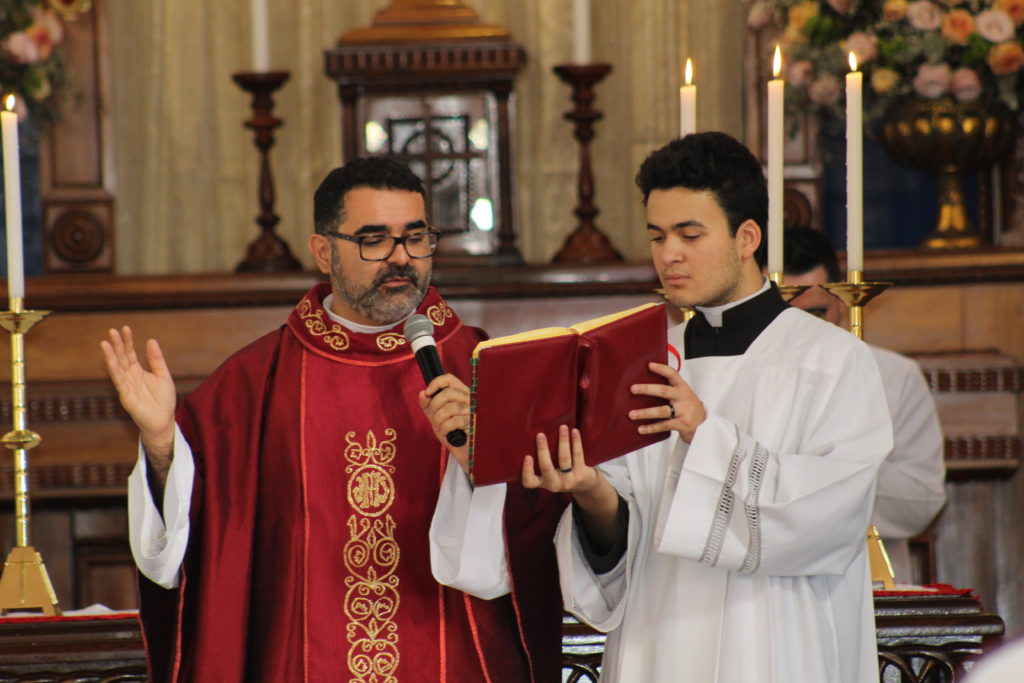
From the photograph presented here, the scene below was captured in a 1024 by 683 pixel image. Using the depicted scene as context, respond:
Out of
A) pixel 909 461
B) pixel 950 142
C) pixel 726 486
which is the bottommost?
pixel 909 461

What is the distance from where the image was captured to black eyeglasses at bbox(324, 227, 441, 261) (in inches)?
121

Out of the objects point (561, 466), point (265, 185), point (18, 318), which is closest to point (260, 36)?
point (265, 185)

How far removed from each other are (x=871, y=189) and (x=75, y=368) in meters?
2.96

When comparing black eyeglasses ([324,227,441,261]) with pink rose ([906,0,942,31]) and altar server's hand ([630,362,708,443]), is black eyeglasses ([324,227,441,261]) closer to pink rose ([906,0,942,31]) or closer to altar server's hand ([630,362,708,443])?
altar server's hand ([630,362,708,443])

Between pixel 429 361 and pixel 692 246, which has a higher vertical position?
pixel 692 246

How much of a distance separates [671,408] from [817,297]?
5.36 ft

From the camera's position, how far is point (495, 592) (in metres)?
2.91

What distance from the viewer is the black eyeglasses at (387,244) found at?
308 cm

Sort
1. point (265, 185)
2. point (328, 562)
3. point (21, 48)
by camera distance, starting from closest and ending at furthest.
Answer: point (328, 562)
point (265, 185)
point (21, 48)

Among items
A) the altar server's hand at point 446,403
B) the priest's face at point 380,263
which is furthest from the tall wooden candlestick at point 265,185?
the altar server's hand at point 446,403

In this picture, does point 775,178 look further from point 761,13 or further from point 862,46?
Answer: point 761,13

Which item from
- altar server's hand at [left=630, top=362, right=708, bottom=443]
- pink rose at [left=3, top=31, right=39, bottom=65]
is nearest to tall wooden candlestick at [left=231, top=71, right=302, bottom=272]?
pink rose at [left=3, top=31, right=39, bottom=65]

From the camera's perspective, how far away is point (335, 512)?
3.04 m

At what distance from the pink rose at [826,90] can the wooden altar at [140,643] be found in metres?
2.08
